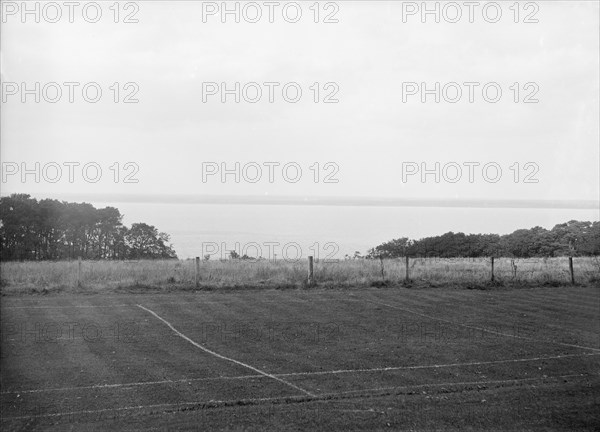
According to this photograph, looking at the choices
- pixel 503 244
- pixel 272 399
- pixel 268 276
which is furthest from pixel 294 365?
pixel 503 244

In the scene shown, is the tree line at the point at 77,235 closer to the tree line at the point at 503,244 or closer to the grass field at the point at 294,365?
the grass field at the point at 294,365

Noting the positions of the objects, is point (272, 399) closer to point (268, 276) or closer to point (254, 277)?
Result: point (254, 277)

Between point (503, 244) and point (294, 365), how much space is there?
42.9m

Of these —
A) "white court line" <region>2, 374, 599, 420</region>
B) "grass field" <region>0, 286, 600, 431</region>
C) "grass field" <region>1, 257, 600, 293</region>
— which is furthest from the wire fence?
"white court line" <region>2, 374, 599, 420</region>

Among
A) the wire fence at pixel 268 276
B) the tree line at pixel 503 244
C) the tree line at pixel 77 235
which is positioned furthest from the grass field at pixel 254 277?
the tree line at pixel 503 244

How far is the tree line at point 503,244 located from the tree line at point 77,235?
17533mm

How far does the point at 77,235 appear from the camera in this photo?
35469 millimetres

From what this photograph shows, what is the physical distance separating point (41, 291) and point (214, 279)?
231 inches

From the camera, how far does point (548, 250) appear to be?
157 ft

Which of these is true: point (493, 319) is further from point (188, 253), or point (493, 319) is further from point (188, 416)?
point (188, 253)

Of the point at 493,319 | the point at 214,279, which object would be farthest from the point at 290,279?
the point at 493,319

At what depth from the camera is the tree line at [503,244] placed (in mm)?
47188

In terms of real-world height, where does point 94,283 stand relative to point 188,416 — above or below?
above

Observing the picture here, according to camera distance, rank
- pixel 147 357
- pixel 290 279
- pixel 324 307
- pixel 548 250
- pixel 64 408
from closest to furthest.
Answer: pixel 64 408
pixel 147 357
pixel 324 307
pixel 290 279
pixel 548 250
